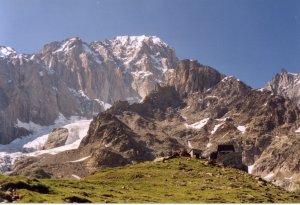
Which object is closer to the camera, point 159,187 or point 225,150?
point 159,187

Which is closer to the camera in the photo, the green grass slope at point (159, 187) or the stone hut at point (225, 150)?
the green grass slope at point (159, 187)

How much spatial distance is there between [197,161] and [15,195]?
4862 centimetres

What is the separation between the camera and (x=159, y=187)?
63.3m

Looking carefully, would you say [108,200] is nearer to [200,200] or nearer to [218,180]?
[200,200]

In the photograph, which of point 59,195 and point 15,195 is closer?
point 15,195

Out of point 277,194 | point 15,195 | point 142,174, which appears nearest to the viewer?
point 15,195

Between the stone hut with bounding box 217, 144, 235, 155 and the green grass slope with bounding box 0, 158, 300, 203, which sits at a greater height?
the stone hut with bounding box 217, 144, 235, 155

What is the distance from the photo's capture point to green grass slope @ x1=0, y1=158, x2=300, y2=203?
150ft

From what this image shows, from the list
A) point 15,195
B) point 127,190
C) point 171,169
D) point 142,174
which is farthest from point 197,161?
point 15,195

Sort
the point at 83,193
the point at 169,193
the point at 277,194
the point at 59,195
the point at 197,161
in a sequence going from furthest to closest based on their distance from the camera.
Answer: the point at 197,161 → the point at 277,194 → the point at 169,193 → the point at 83,193 → the point at 59,195

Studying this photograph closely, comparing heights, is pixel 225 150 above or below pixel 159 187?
above

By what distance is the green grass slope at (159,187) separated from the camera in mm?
45781

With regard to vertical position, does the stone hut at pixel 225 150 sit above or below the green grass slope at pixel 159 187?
above

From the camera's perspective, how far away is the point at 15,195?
4169cm
